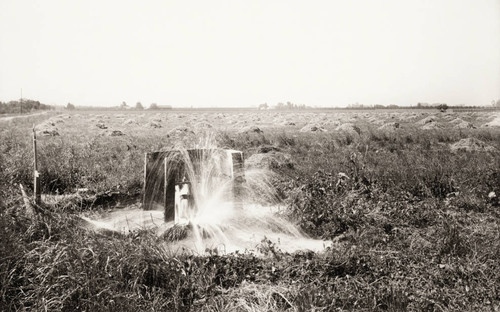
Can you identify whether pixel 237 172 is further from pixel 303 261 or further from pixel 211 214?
pixel 303 261

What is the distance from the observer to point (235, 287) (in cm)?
417

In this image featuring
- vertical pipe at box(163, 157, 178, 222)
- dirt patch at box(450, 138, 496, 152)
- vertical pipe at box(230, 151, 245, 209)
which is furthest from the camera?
dirt patch at box(450, 138, 496, 152)

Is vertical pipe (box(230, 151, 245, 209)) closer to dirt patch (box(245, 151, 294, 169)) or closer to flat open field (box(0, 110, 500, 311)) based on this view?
flat open field (box(0, 110, 500, 311))

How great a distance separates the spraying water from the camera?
19.6 ft

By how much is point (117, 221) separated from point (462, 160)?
998 centimetres

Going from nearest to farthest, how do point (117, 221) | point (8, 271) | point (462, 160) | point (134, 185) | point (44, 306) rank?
point (44, 306) < point (8, 271) < point (117, 221) < point (134, 185) < point (462, 160)

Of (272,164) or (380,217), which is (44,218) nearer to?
(380,217)

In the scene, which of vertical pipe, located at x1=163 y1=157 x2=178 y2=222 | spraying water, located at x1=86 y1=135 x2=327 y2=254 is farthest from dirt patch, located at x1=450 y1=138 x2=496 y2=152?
vertical pipe, located at x1=163 y1=157 x2=178 y2=222

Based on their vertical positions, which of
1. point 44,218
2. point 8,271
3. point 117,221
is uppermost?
point 44,218

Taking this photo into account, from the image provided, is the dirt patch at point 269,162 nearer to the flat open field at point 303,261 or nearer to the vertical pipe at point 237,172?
the flat open field at point 303,261

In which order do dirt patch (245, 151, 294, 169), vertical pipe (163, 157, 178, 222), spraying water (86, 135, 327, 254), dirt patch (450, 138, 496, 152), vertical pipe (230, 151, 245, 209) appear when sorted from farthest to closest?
dirt patch (450, 138, 496, 152) → dirt patch (245, 151, 294, 169) → vertical pipe (230, 151, 245, 209) → vertical pipe (163, 157, 178, 222) → spraying water (86, 135, 327, 254)

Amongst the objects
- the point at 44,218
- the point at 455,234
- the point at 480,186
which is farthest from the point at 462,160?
the point at 44,218

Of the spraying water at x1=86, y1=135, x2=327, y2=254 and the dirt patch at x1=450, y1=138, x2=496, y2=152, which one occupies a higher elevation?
the dirt patch at x1=450, y1=138, x2=496, y2=152

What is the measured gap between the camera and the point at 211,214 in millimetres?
7145
